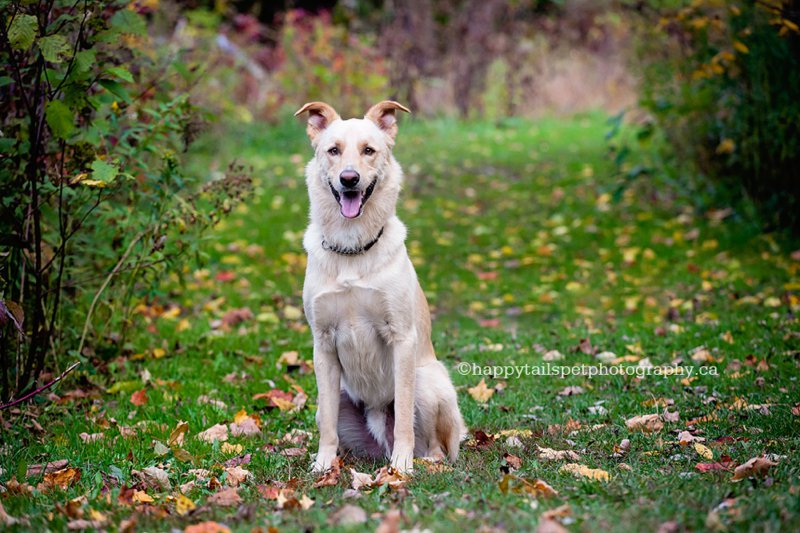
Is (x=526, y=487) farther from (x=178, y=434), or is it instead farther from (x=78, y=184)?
(x=78, y=184)

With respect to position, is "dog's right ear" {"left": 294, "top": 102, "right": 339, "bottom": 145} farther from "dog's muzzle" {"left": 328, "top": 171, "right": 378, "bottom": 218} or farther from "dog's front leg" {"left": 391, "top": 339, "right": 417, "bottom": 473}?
"dog's front leg" {"left": 391, "top": 339, "right": 417, "bottom": 473}

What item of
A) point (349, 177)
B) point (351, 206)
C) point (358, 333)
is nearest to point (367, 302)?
point (358, 333)

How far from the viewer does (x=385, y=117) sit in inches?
172

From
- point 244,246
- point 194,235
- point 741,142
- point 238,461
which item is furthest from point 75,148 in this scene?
point 741,142

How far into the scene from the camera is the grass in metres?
3.30

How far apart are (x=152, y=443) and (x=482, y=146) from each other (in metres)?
11.5

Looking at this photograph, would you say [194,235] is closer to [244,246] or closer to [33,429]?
[33,429]

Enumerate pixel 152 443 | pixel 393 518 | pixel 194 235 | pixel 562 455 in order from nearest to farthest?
pixel 393 518
pixel 562 455
pixel 152 443
pixel 194 235

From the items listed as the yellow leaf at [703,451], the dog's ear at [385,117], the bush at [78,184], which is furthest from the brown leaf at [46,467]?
the yellow leaf at [703,451]

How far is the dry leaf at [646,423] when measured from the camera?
14.9 ft

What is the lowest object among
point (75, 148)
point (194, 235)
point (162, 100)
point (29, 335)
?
point (29, 335)

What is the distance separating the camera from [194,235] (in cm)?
562

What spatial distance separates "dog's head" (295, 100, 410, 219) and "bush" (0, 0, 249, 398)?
101cm

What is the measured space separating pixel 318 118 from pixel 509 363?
260 centimetres
